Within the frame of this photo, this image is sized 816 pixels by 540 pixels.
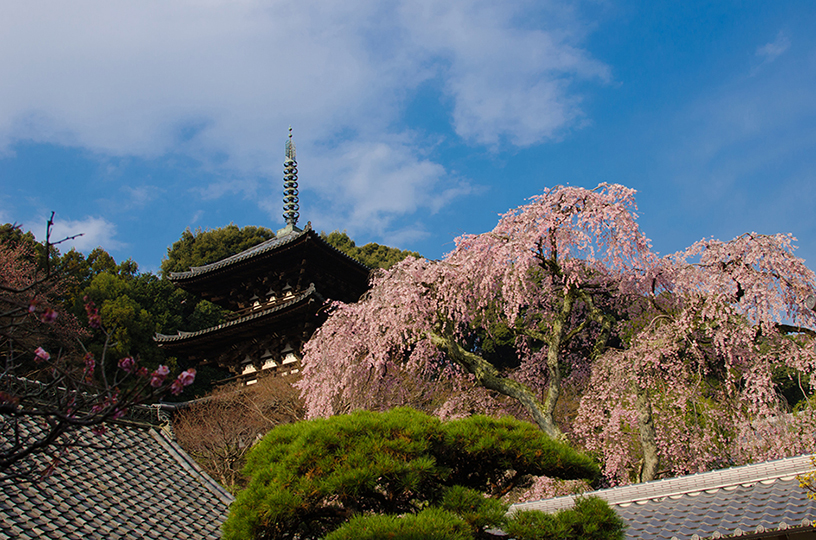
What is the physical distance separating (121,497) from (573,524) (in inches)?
196

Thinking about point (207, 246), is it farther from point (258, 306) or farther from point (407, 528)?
point (407, 528)

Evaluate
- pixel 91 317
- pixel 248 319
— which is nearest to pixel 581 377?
pixel 91 317

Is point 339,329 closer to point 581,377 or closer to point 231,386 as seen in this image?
point 581,377

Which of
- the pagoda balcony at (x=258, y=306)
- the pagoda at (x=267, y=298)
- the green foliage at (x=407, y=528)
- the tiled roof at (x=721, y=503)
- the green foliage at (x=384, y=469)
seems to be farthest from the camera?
the pagoda balcony at (x=258, y=306)

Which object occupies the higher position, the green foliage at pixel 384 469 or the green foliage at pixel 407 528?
the green foliage at pixel 384 469

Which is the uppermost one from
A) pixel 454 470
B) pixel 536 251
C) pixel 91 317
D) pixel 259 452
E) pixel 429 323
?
pixel 536 251

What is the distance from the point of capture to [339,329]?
31.8ft

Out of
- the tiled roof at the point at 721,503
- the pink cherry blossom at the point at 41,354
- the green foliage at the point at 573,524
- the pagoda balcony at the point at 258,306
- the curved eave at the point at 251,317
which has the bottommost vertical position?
the tiled roof at the point at 721,503

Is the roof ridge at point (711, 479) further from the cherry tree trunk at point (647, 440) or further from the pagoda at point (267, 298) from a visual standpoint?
the pagoda at point (267, 298)

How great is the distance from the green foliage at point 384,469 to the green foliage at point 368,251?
1035 inches

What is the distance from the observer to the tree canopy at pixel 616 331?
7773mm

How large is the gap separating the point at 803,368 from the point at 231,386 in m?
14.5

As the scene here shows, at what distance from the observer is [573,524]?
427 centimetres

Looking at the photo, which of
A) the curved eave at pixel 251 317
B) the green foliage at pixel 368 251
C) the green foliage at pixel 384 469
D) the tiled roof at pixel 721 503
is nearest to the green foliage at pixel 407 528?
the green foliage at pixel 384 469
